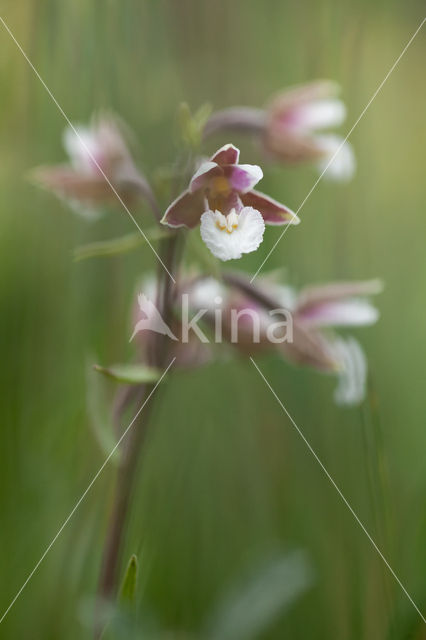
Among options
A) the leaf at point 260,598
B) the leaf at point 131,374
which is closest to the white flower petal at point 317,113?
the leaf at point 131,374

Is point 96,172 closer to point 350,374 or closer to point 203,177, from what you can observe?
point 203,177

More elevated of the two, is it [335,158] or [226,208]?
[335,158]

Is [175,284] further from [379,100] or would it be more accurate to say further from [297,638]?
[379,100]

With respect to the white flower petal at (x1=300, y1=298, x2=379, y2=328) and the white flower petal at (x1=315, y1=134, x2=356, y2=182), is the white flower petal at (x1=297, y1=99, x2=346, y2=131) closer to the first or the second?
the white flower petal at (x1=315, y1=134, x2=356, y2=182)

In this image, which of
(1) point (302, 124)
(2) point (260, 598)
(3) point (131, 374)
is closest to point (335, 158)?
(1) point (302, 124)

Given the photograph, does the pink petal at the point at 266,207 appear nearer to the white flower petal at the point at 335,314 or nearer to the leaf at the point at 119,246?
the leaf at the point at 119,246
